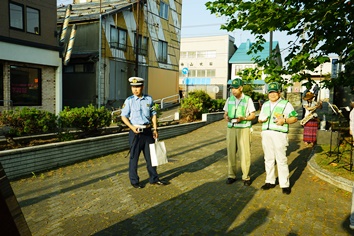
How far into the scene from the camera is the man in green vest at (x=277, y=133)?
5.11 meters

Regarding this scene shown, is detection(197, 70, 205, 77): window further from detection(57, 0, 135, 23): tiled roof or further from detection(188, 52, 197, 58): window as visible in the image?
detection(57, 0, 135, 23): tiled roof

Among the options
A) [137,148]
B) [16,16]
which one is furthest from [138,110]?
[16,16]

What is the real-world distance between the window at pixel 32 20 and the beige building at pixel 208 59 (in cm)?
3056

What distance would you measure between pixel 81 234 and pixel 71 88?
67.3 ft

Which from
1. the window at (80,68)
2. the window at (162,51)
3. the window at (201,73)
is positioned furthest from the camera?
the window at (201,73)

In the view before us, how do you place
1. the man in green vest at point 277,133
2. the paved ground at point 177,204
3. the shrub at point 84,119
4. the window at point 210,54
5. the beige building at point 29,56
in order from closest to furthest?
the paved ground at point 177,204, the man in green vest at point 277,133, the shrub at point 84,119, the beige building at point 29,56, the window at point 210,54

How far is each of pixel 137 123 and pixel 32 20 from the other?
44.0 feet

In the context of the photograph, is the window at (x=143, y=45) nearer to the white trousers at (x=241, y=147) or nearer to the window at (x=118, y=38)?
the window at (x=118, y=38)

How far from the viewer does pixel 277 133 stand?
5.16m

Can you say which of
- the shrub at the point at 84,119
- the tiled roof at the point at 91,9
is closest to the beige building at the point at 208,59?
the tiled roof at the point at 91,9

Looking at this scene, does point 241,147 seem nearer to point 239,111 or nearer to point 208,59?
point 239,111

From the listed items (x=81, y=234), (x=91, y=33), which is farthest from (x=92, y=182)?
(x=91, y=33)

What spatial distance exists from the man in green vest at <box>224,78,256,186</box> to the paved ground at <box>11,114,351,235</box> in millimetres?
389

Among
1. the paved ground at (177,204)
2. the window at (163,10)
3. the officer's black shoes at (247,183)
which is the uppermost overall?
the window at (163,10)
